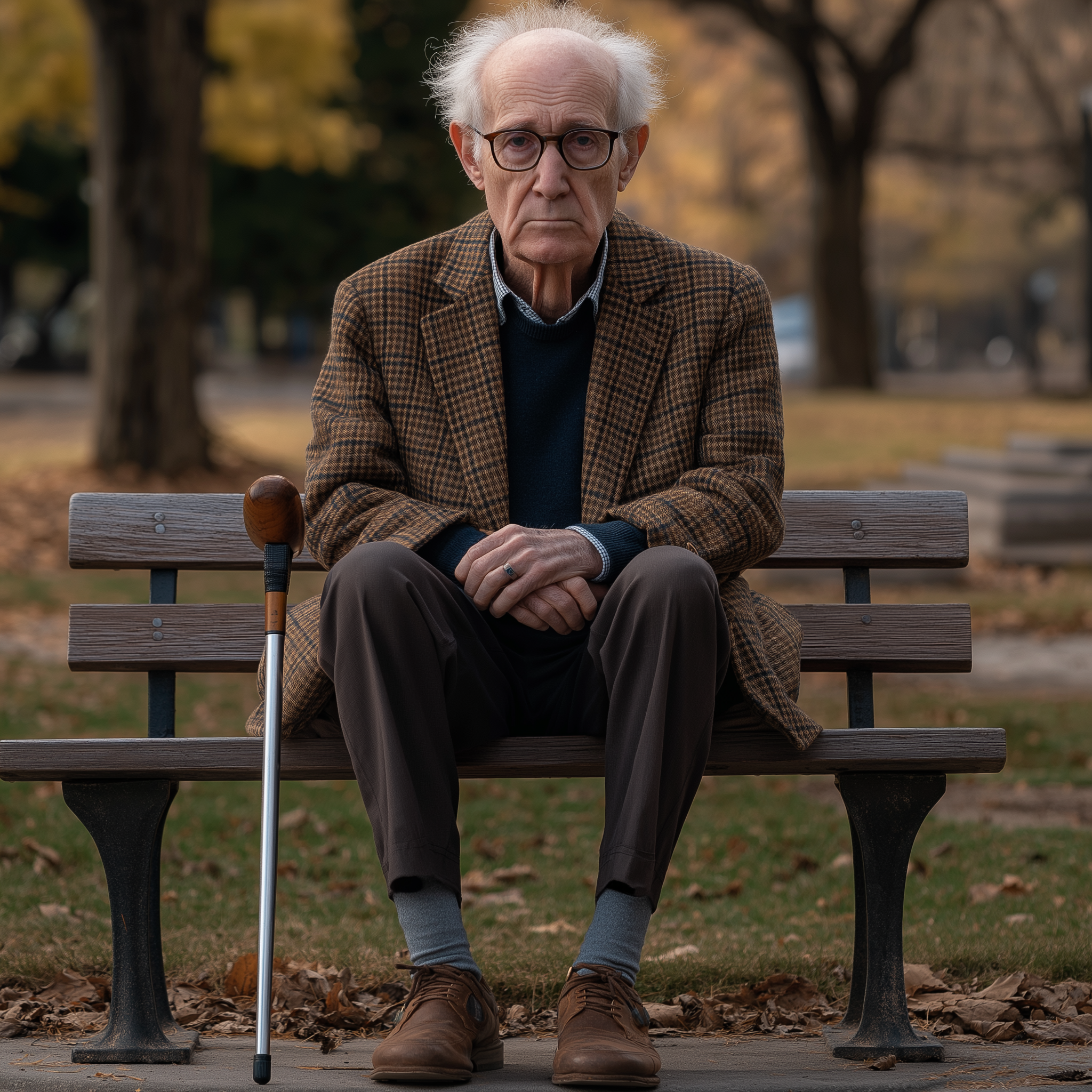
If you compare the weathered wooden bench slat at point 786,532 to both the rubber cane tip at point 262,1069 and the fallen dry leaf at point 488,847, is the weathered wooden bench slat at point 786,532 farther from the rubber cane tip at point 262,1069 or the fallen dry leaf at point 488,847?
the fallen dry leaf at point 488,847

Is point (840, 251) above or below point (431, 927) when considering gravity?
above

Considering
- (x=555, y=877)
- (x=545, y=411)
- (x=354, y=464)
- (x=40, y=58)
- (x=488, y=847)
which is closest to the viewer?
(x=354, y=464)

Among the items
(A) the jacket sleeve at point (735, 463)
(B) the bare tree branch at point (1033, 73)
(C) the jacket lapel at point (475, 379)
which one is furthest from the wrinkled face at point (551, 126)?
(B) the bare tree branch at point (1033, 73)

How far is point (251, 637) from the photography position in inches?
139

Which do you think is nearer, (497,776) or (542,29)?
(497,776)

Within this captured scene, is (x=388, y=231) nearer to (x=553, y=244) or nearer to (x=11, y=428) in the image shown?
(x=11, y=428)

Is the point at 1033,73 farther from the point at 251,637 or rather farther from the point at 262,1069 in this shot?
the point at 262,1069

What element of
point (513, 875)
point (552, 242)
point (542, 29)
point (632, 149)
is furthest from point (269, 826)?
point (513, 875)

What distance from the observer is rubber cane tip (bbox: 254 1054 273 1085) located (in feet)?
8.89

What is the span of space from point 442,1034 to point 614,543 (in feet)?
2.99

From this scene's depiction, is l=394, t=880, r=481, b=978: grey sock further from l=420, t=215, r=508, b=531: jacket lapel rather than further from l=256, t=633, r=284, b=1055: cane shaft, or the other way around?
l=420, t=215, r=508, b=531: jacket lapel

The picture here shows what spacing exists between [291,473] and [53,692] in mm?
7091

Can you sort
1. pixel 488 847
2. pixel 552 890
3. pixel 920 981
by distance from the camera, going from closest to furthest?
1. pixel 920 981
2. pixel 552 890
3. pixel 488 847

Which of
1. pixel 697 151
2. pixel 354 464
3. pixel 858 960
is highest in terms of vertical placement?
pixel 697 151
